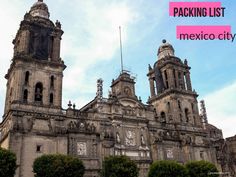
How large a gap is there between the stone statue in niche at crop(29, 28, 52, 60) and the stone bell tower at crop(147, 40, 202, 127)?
2034 centimetres

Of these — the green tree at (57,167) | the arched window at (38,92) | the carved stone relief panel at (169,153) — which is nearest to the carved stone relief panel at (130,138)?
the carved stone relief panel at (169,153)

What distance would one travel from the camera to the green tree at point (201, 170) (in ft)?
123

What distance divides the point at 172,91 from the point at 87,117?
16.4 m

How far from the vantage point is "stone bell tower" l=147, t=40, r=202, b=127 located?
49.9m

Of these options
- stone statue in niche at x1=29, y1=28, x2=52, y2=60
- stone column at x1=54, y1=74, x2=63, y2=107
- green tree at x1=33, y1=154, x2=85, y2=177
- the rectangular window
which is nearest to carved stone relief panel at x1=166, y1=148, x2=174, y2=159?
green tree at x1=33, y1=154, x2=85, y2=177

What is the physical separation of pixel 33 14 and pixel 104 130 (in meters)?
20.2

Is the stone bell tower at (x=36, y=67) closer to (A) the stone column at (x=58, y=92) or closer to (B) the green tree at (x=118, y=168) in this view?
(A) the stone column at (x=58, y=92)

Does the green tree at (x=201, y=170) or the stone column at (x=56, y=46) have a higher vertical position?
the stone column at (x=56, y=46)

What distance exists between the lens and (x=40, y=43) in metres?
42.8

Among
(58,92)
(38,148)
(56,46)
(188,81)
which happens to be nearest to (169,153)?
(188,81)

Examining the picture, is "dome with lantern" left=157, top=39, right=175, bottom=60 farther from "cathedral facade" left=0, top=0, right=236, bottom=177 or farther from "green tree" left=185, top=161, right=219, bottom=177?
"green tree" left=185, top=161, right=219, bottom=177

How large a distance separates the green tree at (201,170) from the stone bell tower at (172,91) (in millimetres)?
10888

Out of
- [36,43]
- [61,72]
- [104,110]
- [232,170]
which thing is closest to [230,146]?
[232,170]

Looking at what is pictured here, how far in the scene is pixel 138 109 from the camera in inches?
1785
